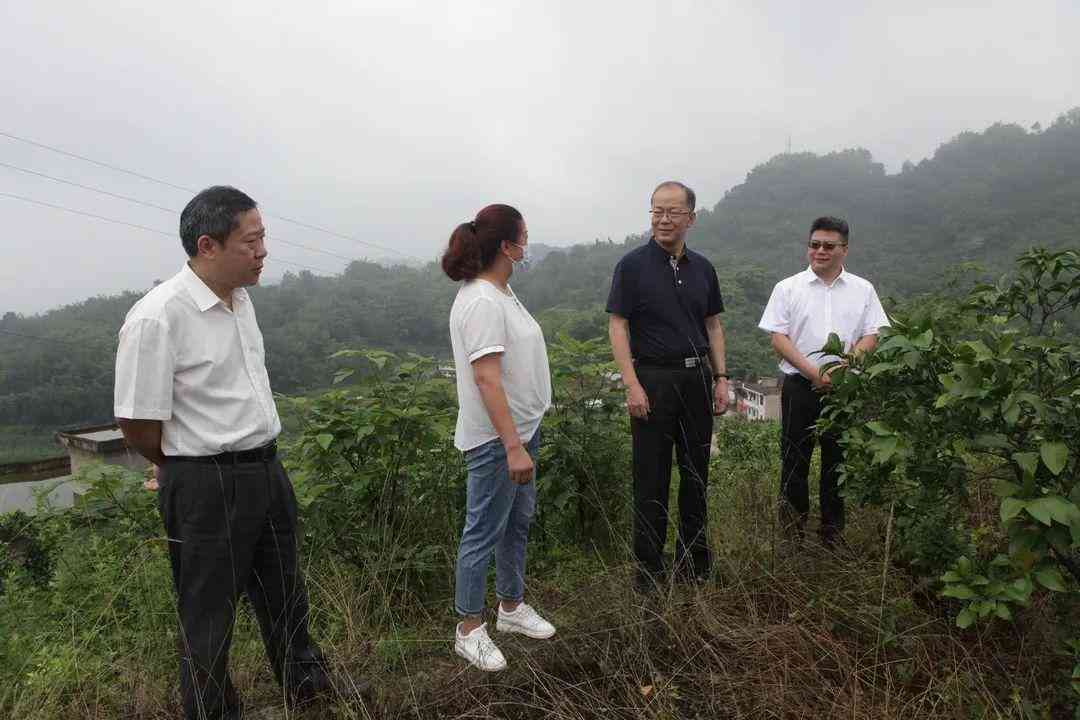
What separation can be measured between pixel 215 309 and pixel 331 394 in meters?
1.21

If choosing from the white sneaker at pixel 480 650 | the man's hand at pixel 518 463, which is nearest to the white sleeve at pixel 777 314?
the man's hand at pixel 518 463

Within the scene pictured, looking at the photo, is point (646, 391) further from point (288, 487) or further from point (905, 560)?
point (288, 487)

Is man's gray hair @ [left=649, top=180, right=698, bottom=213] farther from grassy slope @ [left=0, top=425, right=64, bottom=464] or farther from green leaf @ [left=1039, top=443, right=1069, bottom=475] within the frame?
grassy slope @ [left=0, top=425, right=64, bottom=464]

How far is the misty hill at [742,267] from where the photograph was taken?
1033 inches

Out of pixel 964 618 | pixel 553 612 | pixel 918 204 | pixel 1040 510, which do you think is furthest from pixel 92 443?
pixel 918 204

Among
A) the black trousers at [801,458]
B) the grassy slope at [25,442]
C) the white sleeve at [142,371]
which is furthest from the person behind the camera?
the grassy slope at [25,442]

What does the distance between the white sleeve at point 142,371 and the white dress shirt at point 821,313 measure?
2610 millimetres

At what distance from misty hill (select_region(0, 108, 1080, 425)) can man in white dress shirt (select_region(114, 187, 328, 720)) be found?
1186 millimetres

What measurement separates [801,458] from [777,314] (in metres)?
0.76

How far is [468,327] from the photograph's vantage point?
7.11ft

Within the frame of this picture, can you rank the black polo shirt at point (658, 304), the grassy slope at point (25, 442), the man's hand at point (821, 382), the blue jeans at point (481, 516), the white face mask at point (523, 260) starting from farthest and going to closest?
1. the grassy slope at point (25, 442)
2. the black polo shirt at point (658, 304)
3. the man's hand at point (821, 382)
4. the white face mask at point (523, 260)
5. the blue jeans at point (481, 516)

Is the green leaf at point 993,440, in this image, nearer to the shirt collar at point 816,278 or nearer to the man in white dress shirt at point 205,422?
the shirt collar at point 816,278

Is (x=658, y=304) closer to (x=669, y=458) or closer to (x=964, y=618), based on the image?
(x=669, y=458)

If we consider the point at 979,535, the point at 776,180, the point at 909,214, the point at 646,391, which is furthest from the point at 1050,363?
the point at 776,180
